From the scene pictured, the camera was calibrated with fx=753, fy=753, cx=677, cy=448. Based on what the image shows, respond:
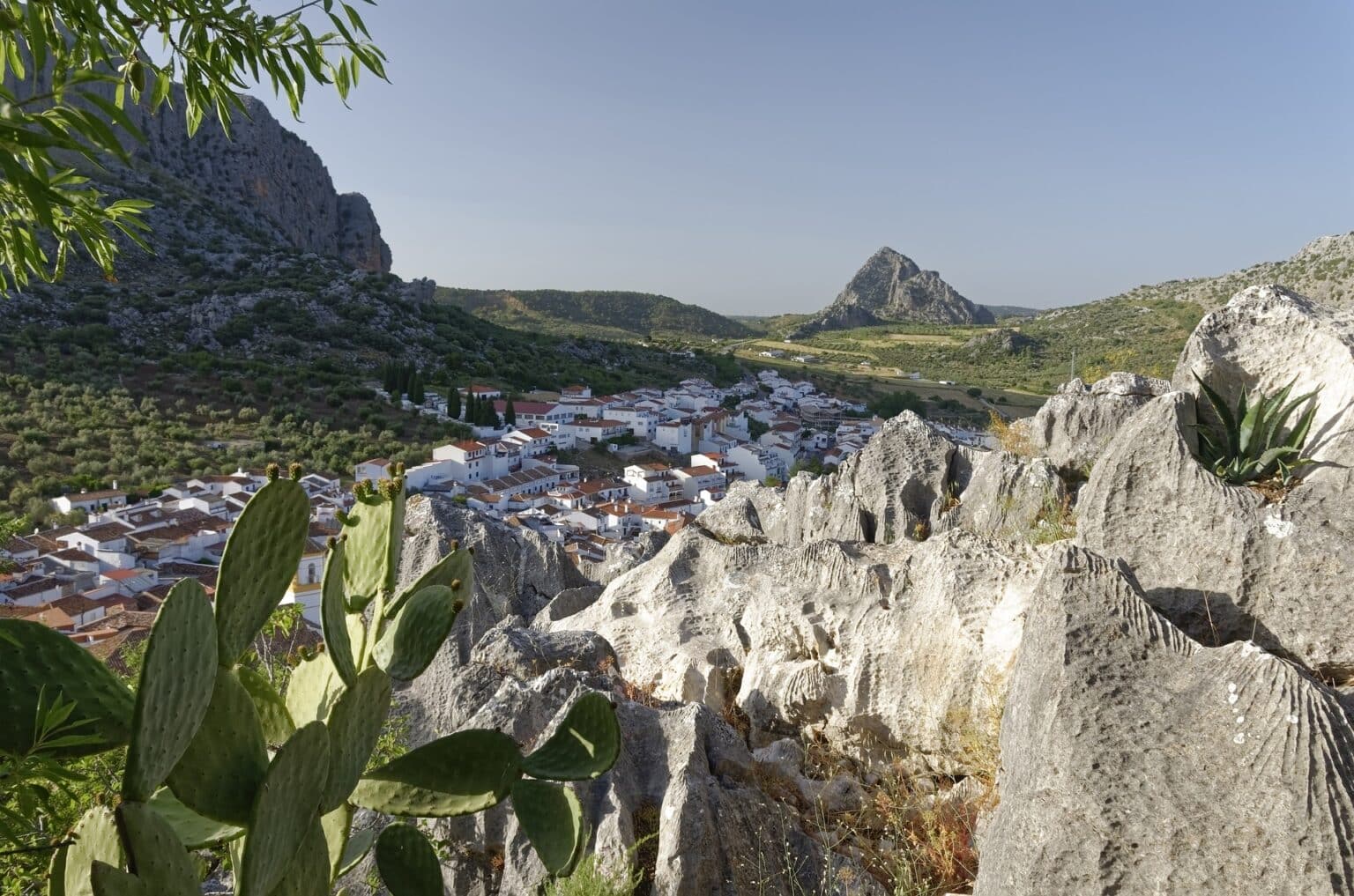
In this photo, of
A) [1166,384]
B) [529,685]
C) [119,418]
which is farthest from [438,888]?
[119,418]

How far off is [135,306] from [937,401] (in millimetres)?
64783

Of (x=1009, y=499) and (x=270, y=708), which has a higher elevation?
(x=1009, y=499)

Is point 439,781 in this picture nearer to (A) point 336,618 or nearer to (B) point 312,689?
(B) point 312,689

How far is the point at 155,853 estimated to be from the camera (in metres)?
1.45

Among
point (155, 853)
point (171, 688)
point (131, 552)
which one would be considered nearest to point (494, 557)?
point (171, 688)

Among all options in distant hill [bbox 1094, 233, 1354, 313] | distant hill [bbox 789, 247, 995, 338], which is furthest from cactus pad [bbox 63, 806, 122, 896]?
distant hill [bbox 789, 247, 995, 338]

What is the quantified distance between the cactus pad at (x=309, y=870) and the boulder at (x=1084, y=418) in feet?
23.2

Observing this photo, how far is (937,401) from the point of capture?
2571 inches

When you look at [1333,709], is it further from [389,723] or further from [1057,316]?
[1057,316]

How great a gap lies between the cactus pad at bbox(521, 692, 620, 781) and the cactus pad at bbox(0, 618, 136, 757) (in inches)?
48.1

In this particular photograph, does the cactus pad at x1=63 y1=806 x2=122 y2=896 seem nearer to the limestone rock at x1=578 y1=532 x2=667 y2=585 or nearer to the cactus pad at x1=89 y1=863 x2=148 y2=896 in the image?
the cactus pad at x1=89 y1=863 x2=148 y2=896

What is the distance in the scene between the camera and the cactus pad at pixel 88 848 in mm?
1491

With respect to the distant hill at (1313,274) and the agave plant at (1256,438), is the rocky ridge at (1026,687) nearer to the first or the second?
the agave plant at (1256,438)

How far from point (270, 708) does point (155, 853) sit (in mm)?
1026
